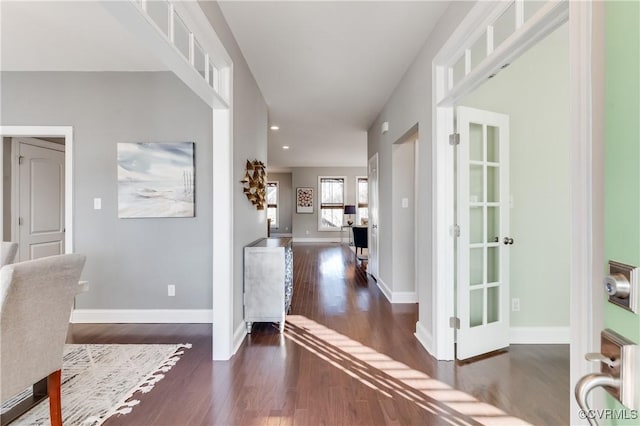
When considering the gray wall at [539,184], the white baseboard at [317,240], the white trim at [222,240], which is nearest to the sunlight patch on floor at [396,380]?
the white trim at [222,240]

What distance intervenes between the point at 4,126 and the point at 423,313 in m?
4.56

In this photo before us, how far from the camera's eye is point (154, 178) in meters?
3.15

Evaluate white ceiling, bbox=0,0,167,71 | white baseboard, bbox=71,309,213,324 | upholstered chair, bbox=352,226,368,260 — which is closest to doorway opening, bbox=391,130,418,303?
white baseboard, bbox=71,309,213,324

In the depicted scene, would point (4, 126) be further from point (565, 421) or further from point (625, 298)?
point (565, 421)

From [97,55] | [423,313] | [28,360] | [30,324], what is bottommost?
[423,313]

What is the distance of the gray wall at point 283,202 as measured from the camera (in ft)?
38.3

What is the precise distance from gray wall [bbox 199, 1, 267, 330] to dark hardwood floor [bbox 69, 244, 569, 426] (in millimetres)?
523

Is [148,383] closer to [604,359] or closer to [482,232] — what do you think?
[604,359]

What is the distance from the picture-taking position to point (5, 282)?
1.21m

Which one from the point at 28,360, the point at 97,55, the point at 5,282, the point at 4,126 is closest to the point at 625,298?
the point at 5,282

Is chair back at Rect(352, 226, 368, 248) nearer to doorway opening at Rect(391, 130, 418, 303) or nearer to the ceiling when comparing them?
doorway opening at Rect(391, 130, 418, 303)

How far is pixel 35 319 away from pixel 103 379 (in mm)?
1008

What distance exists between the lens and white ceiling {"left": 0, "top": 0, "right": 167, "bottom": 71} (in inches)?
87.0

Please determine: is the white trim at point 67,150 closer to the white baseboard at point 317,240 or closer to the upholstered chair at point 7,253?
the upholstered chair at point 7,253
